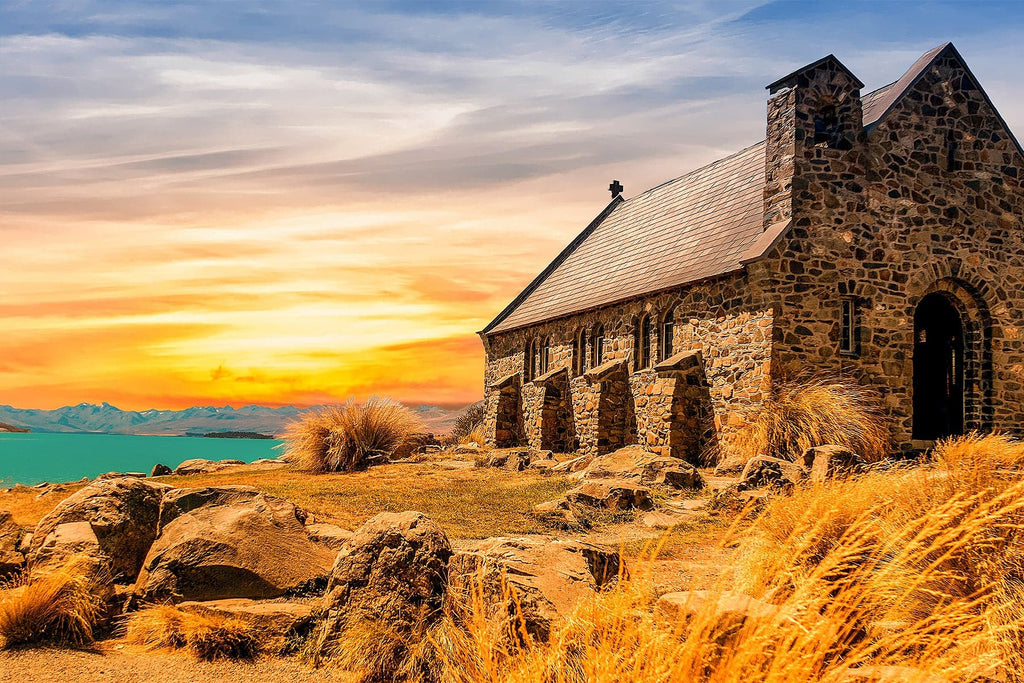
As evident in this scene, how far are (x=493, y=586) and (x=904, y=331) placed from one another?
1480 centimetres

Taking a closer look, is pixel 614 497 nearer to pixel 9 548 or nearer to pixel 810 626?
pixel 810 626

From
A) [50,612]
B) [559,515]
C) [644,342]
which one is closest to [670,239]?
[644,342]

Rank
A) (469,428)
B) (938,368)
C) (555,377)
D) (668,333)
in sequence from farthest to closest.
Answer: (469,428) → (555,377) → (668,333) → (938,368)

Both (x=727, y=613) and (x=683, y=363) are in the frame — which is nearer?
(x=727, y=613)

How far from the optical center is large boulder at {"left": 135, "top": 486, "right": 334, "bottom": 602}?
22.1 feet

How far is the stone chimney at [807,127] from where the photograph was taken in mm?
16328

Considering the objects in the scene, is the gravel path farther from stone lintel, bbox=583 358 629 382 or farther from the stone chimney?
stone lintel, bbox=583 358 629 382

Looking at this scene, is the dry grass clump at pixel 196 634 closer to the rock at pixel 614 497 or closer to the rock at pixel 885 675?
the rock at pixel 885 675

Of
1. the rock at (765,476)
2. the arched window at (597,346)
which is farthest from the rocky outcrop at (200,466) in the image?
the rock at (765,476)

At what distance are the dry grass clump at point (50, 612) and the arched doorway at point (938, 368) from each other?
17.5 m

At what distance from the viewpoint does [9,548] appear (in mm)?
7879

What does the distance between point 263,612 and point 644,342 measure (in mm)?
15328

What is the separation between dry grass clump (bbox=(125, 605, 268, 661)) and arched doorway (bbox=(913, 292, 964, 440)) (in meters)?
16.7

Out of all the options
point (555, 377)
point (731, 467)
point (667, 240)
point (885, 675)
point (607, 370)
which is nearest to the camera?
point (885, 675)
